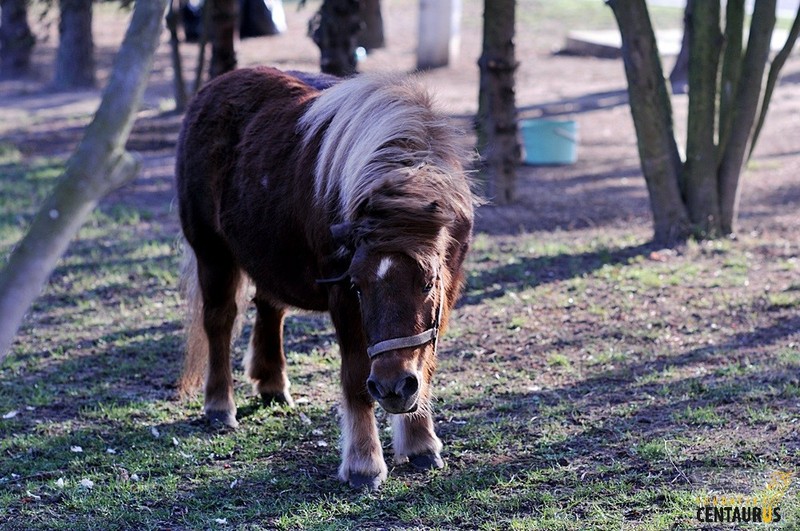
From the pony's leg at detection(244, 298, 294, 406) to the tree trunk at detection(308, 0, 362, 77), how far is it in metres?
4.55

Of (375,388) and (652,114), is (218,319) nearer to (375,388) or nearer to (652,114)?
(375,388)

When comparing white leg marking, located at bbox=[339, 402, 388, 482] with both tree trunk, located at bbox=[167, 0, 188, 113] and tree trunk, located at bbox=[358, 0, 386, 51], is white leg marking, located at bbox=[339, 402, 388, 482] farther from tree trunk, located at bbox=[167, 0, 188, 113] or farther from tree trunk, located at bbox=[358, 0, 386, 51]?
tree trunk, located at bbox=[358, 0, 386, 51]

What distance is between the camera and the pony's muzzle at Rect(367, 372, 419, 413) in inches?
137

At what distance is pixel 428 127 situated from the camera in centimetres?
408

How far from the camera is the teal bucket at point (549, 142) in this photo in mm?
11836

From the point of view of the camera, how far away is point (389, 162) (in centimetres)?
386

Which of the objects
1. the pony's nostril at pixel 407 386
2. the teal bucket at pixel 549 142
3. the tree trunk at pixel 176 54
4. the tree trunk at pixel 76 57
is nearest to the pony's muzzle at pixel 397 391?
the pony's nostril at pixel 407 386

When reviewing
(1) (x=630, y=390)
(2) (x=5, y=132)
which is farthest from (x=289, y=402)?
(2) (x=5, y=132)

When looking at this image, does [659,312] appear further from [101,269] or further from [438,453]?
[101,269]

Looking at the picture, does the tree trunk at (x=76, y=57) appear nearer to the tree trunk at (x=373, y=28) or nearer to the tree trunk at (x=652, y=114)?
the tree trunk at (x=373, y=28)

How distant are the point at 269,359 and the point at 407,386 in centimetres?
193

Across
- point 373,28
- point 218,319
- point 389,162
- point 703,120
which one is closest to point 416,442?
point 389,162

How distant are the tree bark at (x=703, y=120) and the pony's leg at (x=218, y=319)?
4.74 metres

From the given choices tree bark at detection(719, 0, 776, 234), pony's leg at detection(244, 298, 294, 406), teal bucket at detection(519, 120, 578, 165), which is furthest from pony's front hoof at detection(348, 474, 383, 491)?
teal bucket at detection(519, 120, 578, 165)
